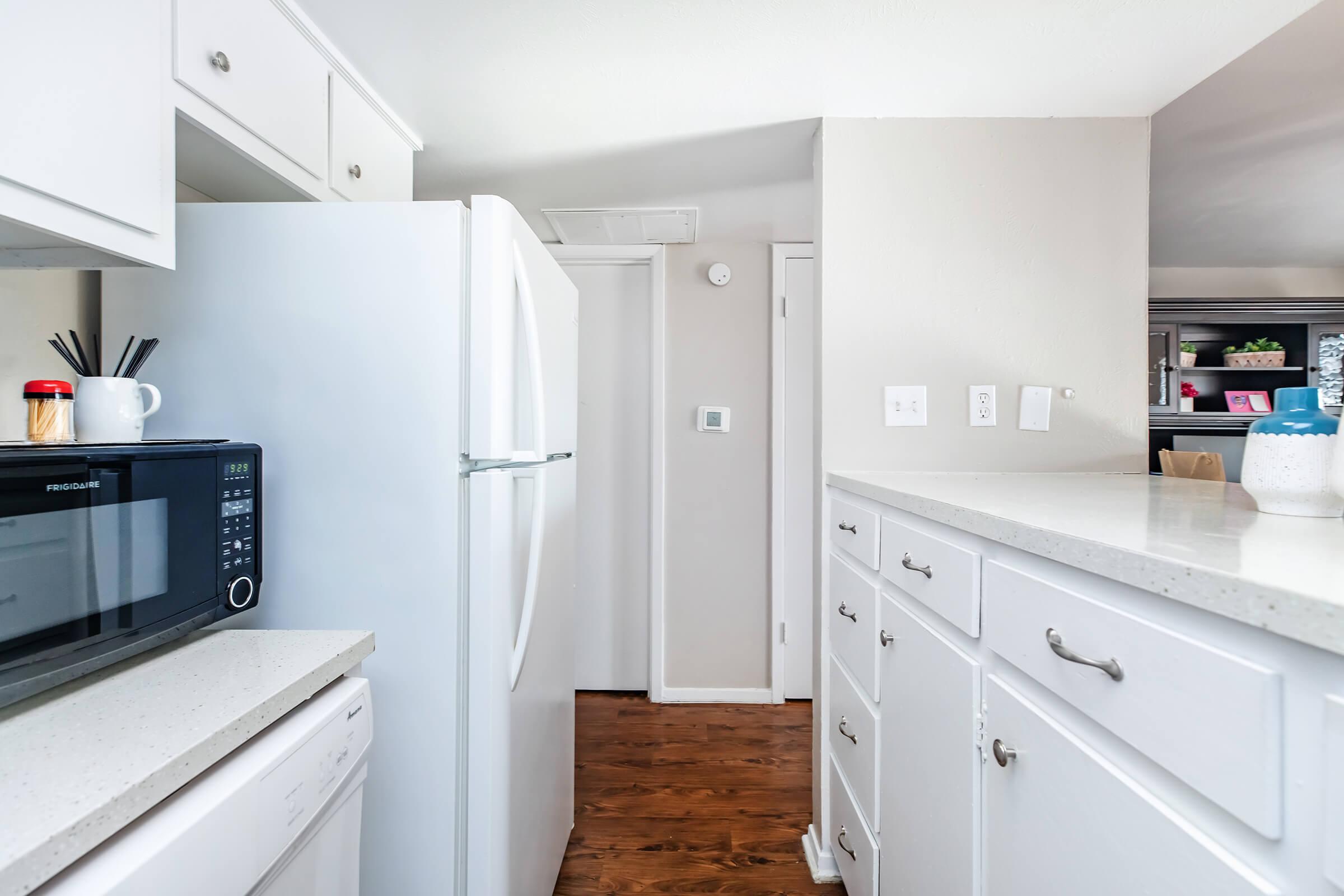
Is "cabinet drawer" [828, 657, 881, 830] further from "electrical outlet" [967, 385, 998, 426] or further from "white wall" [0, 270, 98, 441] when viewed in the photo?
"white wall" [0, 270, 98, 441]

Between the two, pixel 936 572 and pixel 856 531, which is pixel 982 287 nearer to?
pixel 856 531

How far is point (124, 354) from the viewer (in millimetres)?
1035

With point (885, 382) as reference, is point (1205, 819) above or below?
below

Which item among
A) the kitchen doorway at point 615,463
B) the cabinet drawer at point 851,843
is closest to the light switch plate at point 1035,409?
the cabinet drawer at point 851,843

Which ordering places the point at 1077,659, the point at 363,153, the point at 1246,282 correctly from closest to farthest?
the point at 1077,659
the point at 363,153
the point at 1246,282

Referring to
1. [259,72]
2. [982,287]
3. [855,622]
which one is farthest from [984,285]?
[259,72]

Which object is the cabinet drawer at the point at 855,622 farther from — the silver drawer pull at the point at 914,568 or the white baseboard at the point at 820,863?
the white baseboard at the point at 820,863

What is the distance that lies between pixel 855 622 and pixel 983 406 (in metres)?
0.78

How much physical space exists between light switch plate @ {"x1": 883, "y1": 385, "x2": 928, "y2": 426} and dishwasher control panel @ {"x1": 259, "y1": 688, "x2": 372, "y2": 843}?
1.50 m

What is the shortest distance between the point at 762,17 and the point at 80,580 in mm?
1551

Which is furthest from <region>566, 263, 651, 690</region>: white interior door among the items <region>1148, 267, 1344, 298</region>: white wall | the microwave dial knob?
<region>1148, 267, 1344, 298</region>: white wall

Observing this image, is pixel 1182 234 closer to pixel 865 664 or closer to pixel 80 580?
pixel 865 664

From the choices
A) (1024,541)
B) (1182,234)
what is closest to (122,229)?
(1024,541)

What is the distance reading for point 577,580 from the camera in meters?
2.87
